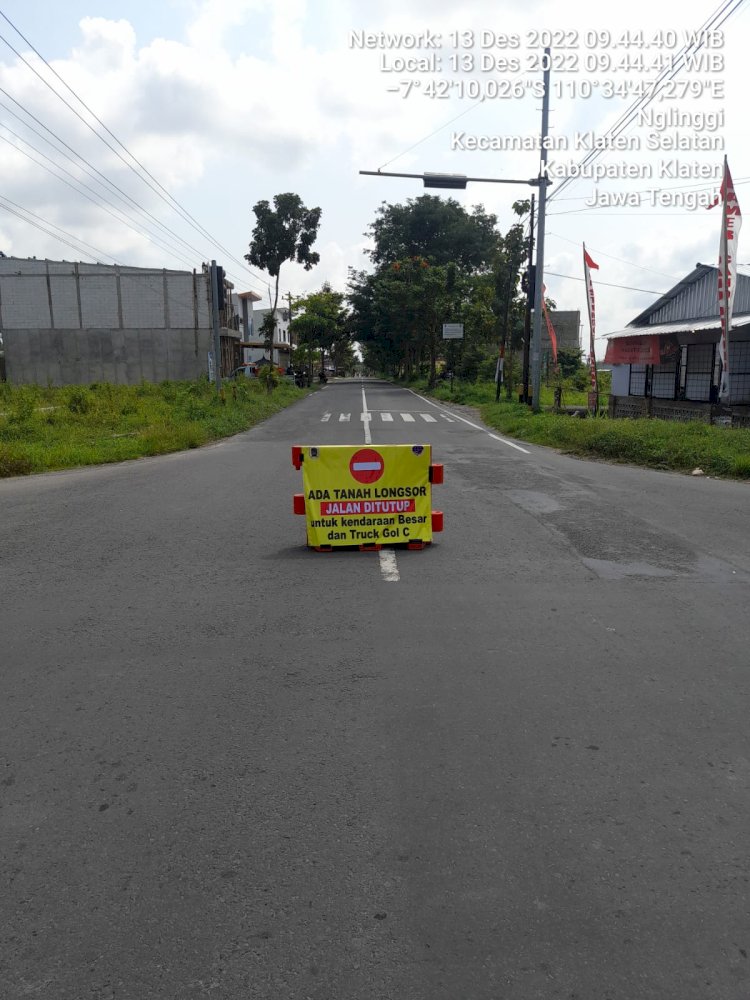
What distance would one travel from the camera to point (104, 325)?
47.6m

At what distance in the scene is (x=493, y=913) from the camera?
264cm

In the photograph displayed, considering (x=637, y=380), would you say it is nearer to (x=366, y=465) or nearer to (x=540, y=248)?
(x=540, y=248)

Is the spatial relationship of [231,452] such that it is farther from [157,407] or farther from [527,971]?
[527,971]

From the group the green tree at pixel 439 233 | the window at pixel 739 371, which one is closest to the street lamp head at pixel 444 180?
the window at pixel 739 371

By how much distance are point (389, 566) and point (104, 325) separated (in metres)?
45.3

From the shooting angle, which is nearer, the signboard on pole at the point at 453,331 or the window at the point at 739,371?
the window at the point at 739,371

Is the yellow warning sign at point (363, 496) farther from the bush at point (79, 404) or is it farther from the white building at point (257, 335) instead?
the white building at point (257, 335)

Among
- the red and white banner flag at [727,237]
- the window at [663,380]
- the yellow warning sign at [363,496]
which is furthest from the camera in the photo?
the window at [663,380]

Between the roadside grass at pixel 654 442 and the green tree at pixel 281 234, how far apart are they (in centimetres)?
2451

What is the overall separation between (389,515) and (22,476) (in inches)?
372

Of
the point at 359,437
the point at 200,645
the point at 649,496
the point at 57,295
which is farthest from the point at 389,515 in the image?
the point at 57,295

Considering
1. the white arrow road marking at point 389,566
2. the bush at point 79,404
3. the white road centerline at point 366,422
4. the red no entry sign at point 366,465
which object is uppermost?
the red no entry sign at point 366,465

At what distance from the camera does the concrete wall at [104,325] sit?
1858 inches

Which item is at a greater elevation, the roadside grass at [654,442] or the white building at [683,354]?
the white building at [683,354]
